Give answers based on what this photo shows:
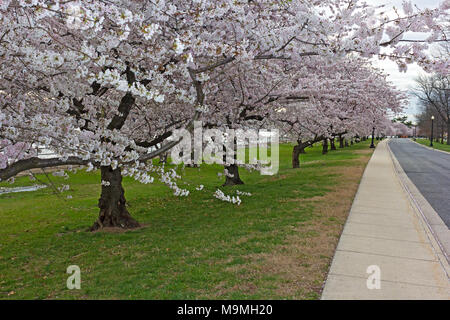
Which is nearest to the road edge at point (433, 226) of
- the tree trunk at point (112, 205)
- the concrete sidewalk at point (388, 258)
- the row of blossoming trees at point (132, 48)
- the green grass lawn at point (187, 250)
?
the concrete sidewalk at point (388, 258)

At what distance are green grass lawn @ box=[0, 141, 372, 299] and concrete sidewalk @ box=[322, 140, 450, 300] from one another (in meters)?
0.28

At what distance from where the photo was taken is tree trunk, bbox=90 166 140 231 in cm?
930

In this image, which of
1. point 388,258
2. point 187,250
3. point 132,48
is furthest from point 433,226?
point 132,48

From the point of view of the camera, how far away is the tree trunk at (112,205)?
9305mm

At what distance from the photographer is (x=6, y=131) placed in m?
5.18

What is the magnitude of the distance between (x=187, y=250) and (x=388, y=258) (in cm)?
331

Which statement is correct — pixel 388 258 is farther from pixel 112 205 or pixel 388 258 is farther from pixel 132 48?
pixel 112 205

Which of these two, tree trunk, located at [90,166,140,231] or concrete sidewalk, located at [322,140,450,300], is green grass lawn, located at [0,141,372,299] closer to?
concrete sidewalk, located at [322,140,450,300]

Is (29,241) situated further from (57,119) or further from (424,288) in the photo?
(424,288)

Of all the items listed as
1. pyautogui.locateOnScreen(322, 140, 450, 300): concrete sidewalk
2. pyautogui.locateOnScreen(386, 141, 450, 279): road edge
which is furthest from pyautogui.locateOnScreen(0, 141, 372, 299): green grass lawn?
pyautogui.locateOnScreen(386, 141, 450, 279): road edge

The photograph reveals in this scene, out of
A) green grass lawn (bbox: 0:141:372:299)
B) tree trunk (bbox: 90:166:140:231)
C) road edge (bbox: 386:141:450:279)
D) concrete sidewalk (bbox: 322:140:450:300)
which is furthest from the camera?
tree trunk (bbox: 90:166:140:231)

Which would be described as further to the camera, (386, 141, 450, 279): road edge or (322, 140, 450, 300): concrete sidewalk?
(386, 141, 450, 279): road edge

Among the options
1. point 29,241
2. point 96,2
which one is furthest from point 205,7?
point 29,241

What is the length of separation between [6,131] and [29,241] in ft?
16.0
